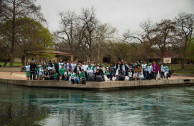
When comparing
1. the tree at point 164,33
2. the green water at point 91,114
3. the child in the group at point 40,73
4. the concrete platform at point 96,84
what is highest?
the tree at point 164,33

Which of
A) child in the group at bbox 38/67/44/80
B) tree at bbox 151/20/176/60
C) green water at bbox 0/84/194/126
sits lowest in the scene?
green water at bbox 0/84/194/126

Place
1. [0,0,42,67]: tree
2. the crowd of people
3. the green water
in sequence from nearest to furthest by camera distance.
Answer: the green water < the crowd of people < [0,0,42,67]: tree

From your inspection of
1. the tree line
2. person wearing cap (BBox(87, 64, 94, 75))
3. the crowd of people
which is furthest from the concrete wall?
person wearing cap (BBox(87, 64, 94, 75))

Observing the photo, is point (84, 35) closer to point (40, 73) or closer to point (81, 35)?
point (81, 35)

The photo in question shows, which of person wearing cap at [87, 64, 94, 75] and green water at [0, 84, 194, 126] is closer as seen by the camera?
green water at [0, 84, 194, 126]

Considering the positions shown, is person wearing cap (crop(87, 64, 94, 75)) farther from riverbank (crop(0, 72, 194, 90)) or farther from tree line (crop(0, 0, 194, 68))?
tree line (crop(0, 0, 194, 68))

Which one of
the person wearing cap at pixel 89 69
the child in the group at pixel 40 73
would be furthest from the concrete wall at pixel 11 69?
the person wearing cap at pixel 89 69

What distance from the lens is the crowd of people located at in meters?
19.9

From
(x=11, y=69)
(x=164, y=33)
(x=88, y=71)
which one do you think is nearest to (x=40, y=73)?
(x=88, y=71)

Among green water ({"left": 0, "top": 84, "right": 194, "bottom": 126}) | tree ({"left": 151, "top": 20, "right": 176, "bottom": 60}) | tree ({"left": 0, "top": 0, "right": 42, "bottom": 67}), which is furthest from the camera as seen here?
tree ({"left": 151, "top": 20, "right": 176, "bottom": 60})

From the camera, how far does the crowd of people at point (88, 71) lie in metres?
19.9

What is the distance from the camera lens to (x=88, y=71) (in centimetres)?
2009

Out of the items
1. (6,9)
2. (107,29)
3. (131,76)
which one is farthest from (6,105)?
(107,29)

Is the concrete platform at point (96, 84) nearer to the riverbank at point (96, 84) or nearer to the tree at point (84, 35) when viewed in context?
the riverbank at point (96, 84)
